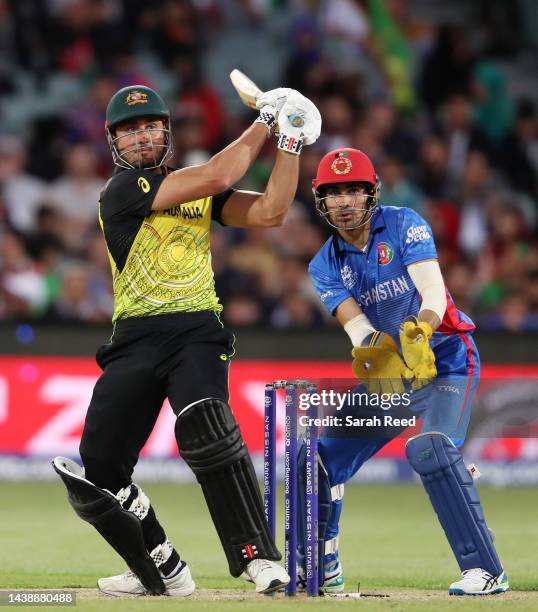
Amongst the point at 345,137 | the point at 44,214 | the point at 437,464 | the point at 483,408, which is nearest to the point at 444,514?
the point at 437,464

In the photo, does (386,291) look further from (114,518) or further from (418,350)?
(114,518)

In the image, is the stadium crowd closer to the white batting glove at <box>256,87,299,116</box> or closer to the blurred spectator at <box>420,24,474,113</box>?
the blurred spectator at <box>420,24,474,113</box>

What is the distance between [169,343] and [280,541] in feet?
8.47

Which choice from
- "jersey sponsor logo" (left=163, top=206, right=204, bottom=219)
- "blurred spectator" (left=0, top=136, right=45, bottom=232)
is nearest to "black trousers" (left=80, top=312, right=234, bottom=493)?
"jersey sponsor logo" (left=163, top=206, right=204, bottom=219)

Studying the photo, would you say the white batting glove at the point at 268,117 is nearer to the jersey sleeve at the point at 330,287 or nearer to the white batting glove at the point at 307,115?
the white batting glove at the point at 307,115

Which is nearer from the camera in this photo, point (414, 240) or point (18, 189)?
point (414, 240)

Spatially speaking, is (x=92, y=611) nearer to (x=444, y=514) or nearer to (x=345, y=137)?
(x=444, y=514)

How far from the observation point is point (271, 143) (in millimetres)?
13172

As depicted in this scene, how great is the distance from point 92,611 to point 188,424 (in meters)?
0.84

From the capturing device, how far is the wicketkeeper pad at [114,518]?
559 cm

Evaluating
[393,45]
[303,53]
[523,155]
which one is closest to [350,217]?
[523,155]

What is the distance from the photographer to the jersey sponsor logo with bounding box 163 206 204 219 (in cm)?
569

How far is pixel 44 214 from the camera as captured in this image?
12.0m

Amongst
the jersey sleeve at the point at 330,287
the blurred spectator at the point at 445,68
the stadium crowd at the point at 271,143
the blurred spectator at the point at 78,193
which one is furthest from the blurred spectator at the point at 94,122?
the jersey sleeve at the point at 330,287
